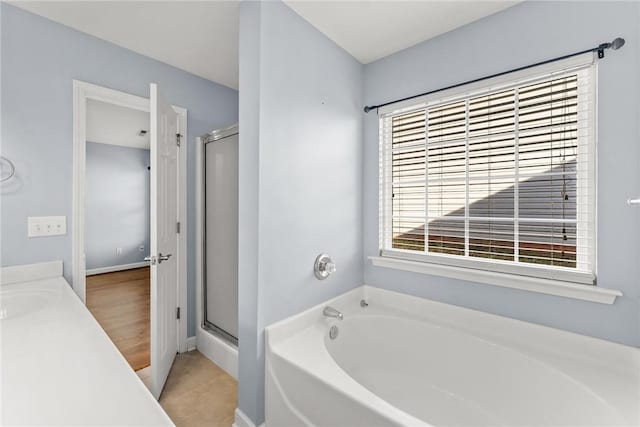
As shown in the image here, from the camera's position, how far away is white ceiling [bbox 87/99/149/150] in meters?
3.46

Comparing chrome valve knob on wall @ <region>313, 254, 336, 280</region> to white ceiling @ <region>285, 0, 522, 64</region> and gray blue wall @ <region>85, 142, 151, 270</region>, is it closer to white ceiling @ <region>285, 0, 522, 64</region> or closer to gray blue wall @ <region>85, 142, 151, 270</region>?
white ceiling @ <region>285, 0, 522, 64</region>

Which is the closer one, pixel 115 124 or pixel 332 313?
pixel 332 313

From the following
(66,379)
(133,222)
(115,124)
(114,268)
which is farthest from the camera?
(133,222)

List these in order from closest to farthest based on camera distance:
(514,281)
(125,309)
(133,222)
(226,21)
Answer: (514,281) < (226,21) < (125,309) < (133,222)

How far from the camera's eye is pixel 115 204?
16.8ft

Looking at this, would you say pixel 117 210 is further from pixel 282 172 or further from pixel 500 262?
pixel 500 262

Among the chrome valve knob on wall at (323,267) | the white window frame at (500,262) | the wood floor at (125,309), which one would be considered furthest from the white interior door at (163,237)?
A: the white window frame at (500,262)

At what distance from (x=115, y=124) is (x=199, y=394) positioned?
394cm

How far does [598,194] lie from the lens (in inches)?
51.3

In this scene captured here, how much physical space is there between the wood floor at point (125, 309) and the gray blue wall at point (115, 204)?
405 millimetres

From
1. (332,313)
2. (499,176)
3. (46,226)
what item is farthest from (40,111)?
(499,176)

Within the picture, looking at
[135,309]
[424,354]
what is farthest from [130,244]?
[424,354]

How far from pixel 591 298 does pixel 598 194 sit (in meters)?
0.49

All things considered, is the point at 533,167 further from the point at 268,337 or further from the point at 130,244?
the point at 130,244
